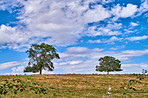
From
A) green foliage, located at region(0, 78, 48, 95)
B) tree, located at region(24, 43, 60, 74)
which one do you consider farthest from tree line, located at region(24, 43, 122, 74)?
green foliage, located at region(0, 78, 48, 95)

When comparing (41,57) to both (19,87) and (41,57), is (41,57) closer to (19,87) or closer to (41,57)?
(41,57)

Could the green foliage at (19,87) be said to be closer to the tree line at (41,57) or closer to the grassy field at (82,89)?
the grassy field at (82,89)

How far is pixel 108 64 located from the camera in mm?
64625

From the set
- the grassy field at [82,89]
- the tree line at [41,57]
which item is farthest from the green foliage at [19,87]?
the tree line at [41,57]

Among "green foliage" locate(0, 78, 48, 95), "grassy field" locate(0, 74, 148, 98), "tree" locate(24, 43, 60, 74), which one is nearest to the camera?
"green foliage" locate(0, 78, 48, 95)

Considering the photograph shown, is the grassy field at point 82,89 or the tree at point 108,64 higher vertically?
the tree at point 108,64

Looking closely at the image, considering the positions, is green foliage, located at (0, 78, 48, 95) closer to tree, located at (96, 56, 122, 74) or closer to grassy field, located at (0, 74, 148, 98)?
grassy field, located at (0, 74, 148, 98)

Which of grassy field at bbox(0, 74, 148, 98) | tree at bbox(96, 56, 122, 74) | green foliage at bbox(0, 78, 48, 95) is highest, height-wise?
tree at bbox(96, 56, 122, 74)

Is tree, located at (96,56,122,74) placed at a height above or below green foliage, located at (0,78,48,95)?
above

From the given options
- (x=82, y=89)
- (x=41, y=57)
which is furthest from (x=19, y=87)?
(x=41, y=57)

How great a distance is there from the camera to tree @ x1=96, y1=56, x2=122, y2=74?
211 feet

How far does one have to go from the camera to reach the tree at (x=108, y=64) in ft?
211

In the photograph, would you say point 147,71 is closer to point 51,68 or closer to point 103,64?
point 51,68

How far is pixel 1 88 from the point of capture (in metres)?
8.15
